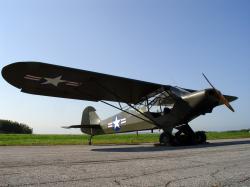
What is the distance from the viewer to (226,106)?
45.2 feet

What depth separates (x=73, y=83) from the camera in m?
13.6

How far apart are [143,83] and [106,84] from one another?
5.84 feet

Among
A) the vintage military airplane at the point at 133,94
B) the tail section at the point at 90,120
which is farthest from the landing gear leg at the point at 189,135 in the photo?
the tail section at the point at 90,120

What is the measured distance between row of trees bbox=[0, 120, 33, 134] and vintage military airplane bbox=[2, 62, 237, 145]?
61053 millimetres

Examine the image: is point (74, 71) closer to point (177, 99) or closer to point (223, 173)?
point (177, 99)

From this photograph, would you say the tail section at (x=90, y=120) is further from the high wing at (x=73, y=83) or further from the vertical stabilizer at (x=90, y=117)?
the high wing at (x=73, y=83)

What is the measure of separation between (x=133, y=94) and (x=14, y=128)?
63.2 m

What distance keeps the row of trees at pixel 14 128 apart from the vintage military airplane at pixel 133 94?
61053 mm

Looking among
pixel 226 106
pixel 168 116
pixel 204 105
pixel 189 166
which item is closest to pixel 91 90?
pixel 168 116

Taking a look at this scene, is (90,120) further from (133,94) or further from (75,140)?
(133,94)

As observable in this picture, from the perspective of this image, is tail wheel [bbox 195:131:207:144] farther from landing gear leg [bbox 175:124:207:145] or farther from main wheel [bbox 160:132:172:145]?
main wheel [bbox 160:132:172:145]

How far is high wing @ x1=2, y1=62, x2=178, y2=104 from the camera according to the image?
1175cm

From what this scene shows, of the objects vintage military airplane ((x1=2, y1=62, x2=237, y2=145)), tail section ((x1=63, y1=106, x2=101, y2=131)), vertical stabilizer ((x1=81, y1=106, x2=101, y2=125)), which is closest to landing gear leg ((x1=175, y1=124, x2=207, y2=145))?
vintage military airplane ((x1=2, y1=62, x2=237, y2=145))

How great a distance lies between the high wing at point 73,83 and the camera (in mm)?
11750
